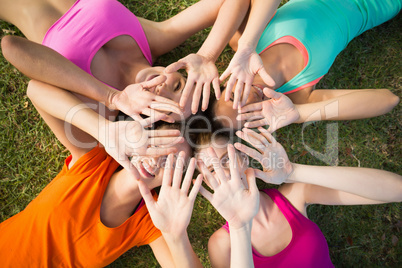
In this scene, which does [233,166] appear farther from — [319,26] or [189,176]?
[319,26]

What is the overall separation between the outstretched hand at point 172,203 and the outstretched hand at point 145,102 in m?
0.24

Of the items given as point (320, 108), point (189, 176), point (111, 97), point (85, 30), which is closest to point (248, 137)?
point (189, 176)

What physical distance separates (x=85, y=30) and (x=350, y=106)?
161 cm

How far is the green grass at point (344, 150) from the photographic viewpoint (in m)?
2.14

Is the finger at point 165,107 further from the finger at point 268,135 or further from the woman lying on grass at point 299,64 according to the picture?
the finger at point 268,135

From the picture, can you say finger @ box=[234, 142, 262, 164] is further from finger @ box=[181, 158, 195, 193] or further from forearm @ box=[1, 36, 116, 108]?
forearm @ box=[1, 36, 116, 108]

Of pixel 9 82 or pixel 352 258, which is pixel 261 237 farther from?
pixel 9 82

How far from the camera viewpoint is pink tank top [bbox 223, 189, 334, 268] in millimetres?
1765

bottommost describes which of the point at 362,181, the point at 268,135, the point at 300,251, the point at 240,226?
the point at 300,251

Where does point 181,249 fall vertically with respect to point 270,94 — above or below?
below

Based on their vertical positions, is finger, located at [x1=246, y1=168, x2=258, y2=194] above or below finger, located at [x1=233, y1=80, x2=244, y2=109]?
below

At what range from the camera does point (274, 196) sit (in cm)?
192

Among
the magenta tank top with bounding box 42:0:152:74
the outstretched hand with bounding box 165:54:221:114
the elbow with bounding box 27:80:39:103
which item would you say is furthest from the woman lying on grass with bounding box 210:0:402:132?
the elbow with bounding box 27:80:39:103

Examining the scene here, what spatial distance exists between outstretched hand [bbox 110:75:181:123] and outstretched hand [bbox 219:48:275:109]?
1.02 ft
